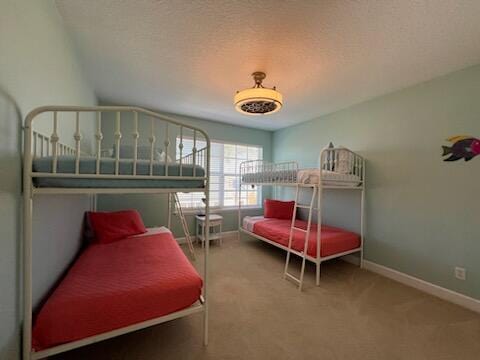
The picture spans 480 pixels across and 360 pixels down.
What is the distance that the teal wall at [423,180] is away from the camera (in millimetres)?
2076

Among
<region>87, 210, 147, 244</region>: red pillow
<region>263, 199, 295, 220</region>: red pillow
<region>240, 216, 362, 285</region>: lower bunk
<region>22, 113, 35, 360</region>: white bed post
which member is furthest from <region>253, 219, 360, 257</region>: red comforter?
<region>22, 113, 35, 360</region>: white bed post

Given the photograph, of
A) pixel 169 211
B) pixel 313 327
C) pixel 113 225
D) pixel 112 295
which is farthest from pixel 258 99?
pixel 169 211

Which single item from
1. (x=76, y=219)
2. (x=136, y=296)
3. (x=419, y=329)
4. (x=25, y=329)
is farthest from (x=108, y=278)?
(x=419, y=329)

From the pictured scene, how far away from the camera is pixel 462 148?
211cm

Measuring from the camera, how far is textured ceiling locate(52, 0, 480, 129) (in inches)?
56.4

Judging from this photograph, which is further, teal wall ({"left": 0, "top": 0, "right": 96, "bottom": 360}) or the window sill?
the window sill

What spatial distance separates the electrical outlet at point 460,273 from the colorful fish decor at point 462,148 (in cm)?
114

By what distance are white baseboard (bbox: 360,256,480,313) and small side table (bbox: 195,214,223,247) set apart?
2.37 metres

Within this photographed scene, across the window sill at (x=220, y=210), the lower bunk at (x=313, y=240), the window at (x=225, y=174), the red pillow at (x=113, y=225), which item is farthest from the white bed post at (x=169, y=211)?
the lower bunk at (x=313, y=240)

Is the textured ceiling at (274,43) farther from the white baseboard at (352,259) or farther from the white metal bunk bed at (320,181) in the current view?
the white baseboard at (352,259)

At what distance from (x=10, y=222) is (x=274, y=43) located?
2.14 metres

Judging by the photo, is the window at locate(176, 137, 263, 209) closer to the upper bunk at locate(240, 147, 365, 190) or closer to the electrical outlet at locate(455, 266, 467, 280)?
the upper bunk at locate(240, 147, 365, 190)

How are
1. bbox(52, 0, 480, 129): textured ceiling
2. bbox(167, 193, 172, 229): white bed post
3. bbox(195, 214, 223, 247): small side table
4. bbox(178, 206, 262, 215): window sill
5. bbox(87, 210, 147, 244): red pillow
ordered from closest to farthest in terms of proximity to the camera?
bbox(52, 0, 480, 129): textured ceiling → bbox(87, 210, 147, 244): red pillow → bbox(167, 193, 172, 229): white bed post → bbox(195, 214, 223, 247): small side table → bbox(178, 206, 262, 215): window sill

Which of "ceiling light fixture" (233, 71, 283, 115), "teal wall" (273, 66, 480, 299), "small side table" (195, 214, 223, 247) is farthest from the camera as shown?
"small side table" (195, 214, 223, 247)
